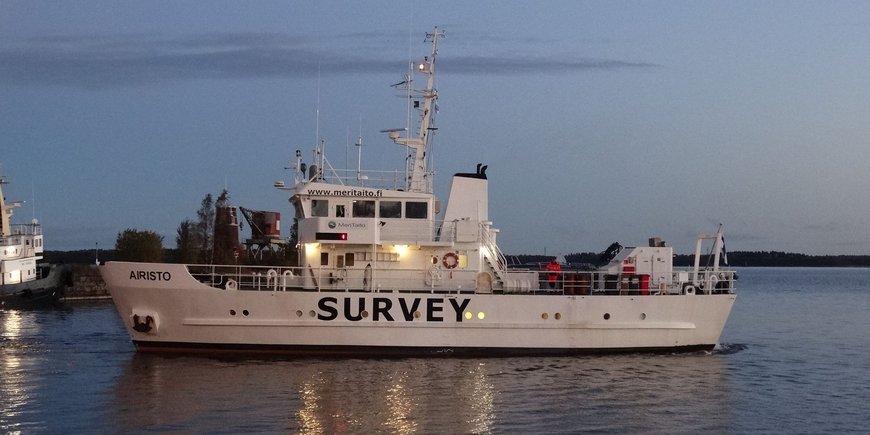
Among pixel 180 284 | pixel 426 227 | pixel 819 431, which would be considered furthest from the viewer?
pixel 426 227

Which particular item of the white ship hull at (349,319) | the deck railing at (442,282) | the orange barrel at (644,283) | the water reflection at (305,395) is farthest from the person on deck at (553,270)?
the water reflection at (305,395)

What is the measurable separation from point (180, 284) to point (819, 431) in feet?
49.4

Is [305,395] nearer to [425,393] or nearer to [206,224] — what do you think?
[425,393]

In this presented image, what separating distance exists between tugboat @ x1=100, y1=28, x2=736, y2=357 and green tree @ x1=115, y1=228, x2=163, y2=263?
4435 centimetres

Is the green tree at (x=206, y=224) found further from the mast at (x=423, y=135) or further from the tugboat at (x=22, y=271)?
the mast at (x=423, y=135)

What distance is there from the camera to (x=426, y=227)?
25703 mm

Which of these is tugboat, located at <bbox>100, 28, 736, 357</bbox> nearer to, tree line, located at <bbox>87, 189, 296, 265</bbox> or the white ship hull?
the white ship hull

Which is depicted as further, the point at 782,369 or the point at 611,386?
the point at 782,369

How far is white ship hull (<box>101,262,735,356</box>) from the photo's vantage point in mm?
23875

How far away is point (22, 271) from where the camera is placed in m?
48.2

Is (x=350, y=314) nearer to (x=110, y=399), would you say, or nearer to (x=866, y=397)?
(x=110, y=399)

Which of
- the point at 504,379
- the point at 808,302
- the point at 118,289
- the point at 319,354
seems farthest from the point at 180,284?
the point at 808,302

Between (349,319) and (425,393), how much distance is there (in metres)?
4.51

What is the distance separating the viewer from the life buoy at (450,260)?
83.7ft
